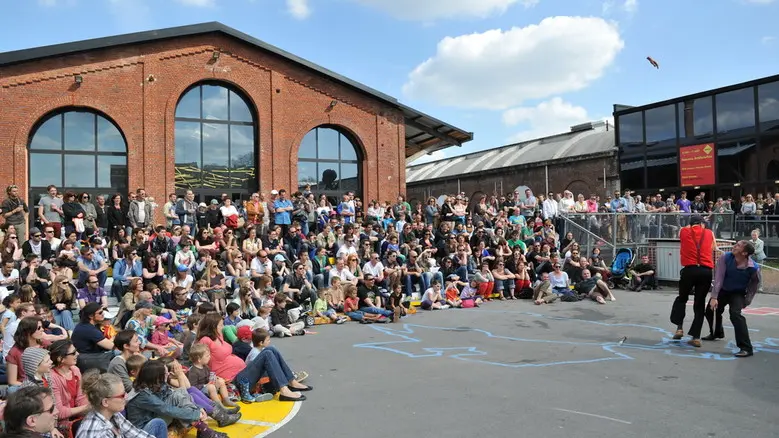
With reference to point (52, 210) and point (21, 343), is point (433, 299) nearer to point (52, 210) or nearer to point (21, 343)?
point (21, 343)

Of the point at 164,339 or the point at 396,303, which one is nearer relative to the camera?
the point at 164,339

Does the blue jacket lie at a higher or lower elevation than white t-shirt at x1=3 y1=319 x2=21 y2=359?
lower

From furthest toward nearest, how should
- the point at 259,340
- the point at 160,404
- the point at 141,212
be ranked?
1. the point at 141,212
2. the point at 259,340
3. the point at 160,404

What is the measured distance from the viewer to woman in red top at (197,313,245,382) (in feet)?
24.2

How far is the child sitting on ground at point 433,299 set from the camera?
47.9ft

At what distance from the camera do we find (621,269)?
17.5 meters

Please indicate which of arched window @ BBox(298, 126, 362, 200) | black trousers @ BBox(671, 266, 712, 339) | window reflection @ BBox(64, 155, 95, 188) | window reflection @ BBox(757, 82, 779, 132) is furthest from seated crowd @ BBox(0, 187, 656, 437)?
window reflection @ BBox(757, 82, 779, 132)

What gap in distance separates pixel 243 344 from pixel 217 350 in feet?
2.26

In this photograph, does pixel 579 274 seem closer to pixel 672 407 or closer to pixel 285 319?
pixel 285 319

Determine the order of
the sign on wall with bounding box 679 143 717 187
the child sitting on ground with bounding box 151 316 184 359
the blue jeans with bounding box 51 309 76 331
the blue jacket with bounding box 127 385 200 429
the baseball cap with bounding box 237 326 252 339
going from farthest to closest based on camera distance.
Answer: the sign on wall with bounding box 679 143 717 187 → the blue jeans with bounding box 51 309 76 331 → the child sitting on ground with bounding box 151 316 184 359 → the baseball cap with bounding box 237 326 252 339 → the blue jacket with bounding box 127 385 200 429

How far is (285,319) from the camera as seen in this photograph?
37.9 ft

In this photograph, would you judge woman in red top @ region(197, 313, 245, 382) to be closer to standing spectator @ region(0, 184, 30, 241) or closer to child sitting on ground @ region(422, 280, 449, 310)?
child sitting on ground @ region(422, 280, 449, 310)

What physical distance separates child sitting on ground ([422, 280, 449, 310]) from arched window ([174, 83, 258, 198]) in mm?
9766

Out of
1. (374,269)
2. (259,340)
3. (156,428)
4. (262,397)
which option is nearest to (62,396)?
(156,428)
